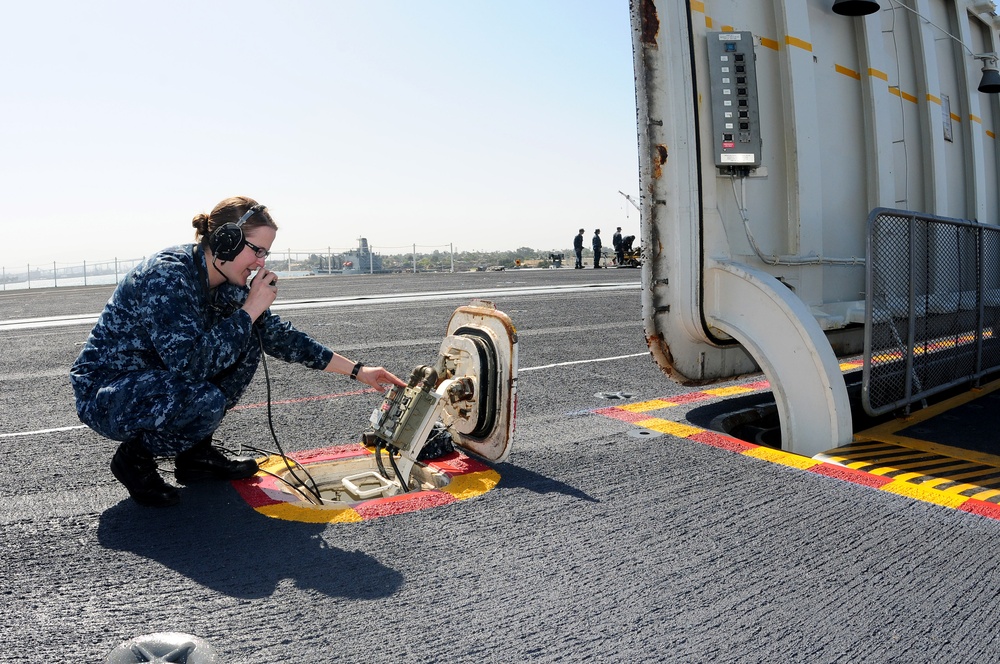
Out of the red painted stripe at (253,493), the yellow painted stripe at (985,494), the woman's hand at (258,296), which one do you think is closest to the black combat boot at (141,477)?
the red painted stripe at (253,493)

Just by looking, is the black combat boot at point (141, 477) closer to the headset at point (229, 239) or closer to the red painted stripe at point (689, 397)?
the headset at point (229, 239)

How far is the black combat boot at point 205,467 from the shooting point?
3.35 m

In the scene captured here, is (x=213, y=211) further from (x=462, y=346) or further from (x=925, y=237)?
(x=925, y=237)

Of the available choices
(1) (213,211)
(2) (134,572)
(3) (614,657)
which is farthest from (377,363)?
(3) (614,657)

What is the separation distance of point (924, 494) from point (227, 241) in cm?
310

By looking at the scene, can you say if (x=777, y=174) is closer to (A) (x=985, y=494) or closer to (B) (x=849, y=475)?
(B) (x=849, y=475)

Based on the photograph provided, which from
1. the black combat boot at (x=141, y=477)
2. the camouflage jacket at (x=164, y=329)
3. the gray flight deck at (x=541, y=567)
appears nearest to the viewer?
the gray flight deck at (x=541, y=567)

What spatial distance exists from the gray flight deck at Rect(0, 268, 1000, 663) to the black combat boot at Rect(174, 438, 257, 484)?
0.16 meters

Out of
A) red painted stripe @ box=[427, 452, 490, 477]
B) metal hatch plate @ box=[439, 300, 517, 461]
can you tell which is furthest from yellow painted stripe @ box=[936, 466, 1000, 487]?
red painted stripe @ box=[427, 452, 490, 477]

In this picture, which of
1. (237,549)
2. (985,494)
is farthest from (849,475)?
(237,549)

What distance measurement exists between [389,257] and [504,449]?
30884 mm

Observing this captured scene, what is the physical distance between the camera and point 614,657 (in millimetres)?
1881

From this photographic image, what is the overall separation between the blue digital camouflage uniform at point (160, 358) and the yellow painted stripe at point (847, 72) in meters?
4.28

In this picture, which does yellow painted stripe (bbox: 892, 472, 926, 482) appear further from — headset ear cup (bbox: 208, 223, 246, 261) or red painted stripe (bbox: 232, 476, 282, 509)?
headset ear cup (bbox: 208, 223, 246, 261)
